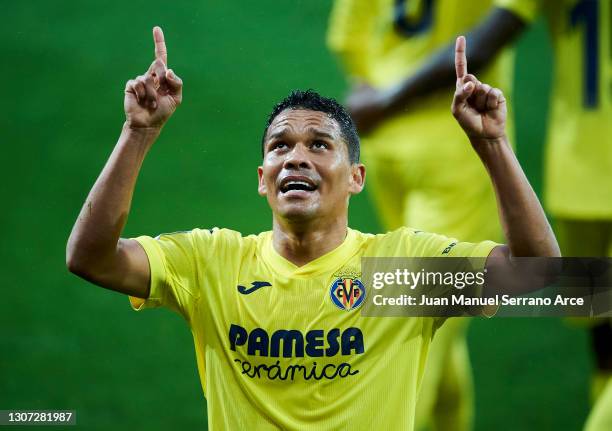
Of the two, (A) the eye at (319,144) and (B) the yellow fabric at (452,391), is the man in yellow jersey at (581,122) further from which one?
(A) the eye at (319,144)

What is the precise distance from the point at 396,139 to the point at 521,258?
5.26ft

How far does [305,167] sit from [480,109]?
12.8 inches

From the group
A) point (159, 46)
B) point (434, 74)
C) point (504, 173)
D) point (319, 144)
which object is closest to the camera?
point (504, 173)

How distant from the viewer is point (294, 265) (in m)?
1.84

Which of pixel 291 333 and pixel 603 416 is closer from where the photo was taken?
pixel 291 333

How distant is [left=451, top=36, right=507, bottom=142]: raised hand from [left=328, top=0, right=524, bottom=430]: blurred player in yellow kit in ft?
4.50

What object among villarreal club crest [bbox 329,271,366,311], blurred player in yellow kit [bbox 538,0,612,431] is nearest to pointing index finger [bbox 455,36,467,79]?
villarreal club crest [bbox 329,271,366,311]

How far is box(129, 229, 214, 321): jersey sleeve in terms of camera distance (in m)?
1.77

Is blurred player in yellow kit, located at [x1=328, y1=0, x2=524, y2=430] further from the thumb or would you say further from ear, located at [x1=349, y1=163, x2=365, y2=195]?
the thumb

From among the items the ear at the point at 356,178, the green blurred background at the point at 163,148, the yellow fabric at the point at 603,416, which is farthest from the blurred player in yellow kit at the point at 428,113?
the ear at the point at 356,178

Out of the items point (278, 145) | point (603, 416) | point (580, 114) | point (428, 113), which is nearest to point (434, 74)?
point (428, 113)

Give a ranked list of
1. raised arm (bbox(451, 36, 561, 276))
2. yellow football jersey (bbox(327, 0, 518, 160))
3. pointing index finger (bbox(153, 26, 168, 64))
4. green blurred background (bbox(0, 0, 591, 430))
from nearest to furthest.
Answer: raised arm (bbox(451, 36, 561, 276)) < pointing index finger (bbox(153, 26, 168, 64)) < yellow football jersey (bbox(327, 0, 518, 160)) < green blurred background (bbox(0, 0, 591, 430))

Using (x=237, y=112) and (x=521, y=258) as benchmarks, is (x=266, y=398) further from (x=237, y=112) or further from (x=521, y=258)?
(x=237, y=112)

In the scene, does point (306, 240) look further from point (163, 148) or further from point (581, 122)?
point (163, 148)
